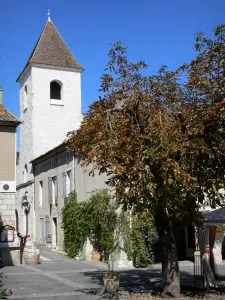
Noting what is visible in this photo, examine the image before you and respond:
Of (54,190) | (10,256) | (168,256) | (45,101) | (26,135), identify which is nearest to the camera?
(168,256)

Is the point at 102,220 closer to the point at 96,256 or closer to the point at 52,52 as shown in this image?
the point at 96,256

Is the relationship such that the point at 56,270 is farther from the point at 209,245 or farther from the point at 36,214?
the point at 36,214

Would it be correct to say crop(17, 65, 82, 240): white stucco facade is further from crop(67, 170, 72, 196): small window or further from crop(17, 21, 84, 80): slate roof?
crop(67, 170, 72, 196): small window

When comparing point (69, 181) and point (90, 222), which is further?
point (69, 181)

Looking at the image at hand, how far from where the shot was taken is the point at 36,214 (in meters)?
32.2

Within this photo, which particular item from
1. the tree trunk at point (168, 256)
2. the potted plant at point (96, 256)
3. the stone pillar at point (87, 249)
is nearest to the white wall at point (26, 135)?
the stone pillar at point (87, 249)

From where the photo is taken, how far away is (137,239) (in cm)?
2061

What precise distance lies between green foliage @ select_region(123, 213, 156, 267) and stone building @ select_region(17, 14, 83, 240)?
595 inches

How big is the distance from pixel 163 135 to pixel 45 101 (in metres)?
27.9

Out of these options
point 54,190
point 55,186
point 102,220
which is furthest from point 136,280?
point 54,190

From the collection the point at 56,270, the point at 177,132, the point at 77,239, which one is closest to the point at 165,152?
the point at 177,132

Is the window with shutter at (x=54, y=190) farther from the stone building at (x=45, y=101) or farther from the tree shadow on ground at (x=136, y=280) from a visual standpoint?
the tree shadow on ground at (x=136, y=280)

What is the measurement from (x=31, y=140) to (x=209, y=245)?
24.0 m

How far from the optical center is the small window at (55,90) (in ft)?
127
